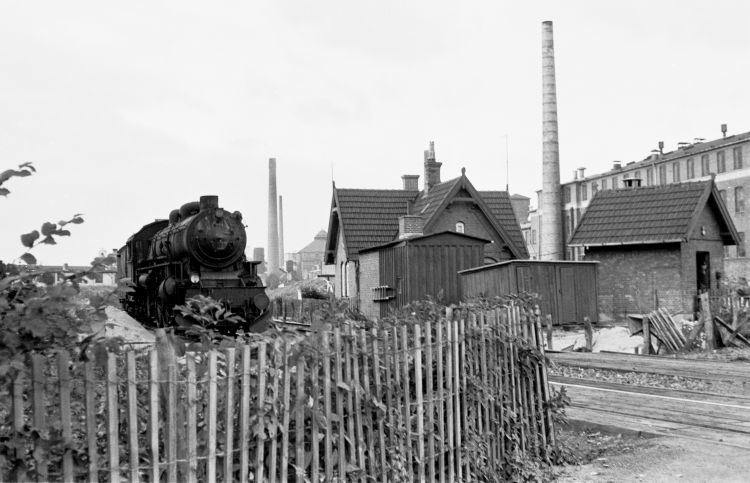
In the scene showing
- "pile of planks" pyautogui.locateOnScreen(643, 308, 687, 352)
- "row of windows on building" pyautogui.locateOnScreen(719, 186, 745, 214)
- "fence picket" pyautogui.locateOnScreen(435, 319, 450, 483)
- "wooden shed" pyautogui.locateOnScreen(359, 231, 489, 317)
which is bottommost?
"pile of planks" pyautogui.locateOnScreen(643, 308, 687, 352)

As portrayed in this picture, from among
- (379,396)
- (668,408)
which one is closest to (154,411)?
(379,396)

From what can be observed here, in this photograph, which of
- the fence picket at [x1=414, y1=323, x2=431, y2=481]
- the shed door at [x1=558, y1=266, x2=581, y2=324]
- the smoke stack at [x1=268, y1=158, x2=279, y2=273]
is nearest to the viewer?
the fence picket at [x1=414, y1=323, x2=431, y2=481]

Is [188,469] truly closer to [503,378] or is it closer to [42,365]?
[42,365]

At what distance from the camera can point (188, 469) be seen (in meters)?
4.86

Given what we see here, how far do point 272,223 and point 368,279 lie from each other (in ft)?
96.9

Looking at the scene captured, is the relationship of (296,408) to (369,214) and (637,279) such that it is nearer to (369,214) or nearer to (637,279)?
(637,279)

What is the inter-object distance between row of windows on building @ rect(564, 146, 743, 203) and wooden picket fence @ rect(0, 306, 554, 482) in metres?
55.3

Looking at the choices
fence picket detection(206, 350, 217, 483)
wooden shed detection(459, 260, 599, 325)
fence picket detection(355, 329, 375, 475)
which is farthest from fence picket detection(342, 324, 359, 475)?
wooden shed detection(459, 260, 599, 325)

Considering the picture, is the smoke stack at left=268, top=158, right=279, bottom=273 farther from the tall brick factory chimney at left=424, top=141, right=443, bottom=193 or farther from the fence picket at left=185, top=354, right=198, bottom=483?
the fence picket at left=185, top=354, right=198, bottom=483

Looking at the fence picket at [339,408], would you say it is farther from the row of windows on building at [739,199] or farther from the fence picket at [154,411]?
the row of windows on building at [739,199]

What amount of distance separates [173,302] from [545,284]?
1226cm

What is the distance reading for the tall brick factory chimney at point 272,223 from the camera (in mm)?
63656

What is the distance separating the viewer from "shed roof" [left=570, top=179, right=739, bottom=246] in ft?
104

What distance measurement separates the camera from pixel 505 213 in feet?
141
